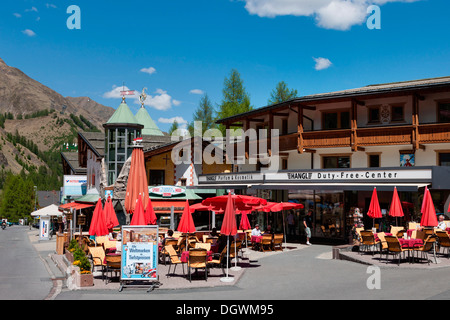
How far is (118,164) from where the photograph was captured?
41188 mm

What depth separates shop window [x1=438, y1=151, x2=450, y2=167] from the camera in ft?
94.0

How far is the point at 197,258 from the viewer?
16.0 meters

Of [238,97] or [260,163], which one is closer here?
[260,163]

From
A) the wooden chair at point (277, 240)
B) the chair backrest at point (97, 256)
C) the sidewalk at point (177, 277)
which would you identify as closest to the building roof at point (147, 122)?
the wooden chair at point (277, 240)

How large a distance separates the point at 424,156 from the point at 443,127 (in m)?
2.34

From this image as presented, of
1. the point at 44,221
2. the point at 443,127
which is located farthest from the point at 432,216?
the point at 44,221

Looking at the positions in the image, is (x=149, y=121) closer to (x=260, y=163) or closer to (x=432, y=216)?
(x=260, y=163)

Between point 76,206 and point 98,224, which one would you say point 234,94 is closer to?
point 76,206

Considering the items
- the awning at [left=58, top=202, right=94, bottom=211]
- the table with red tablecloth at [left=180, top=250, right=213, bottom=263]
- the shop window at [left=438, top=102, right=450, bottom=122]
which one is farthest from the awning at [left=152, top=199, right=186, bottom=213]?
the table with red tablecloth at [left=180, top=250, right=213, bottom=263]

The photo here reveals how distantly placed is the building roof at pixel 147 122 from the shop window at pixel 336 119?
1247 inches

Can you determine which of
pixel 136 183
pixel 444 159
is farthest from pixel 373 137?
pixel 136 183

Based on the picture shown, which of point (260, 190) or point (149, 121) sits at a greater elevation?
point (149, 121)

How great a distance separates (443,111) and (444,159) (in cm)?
284

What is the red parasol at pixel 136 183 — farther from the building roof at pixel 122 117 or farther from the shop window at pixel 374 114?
the building roof at pixel 122 117
